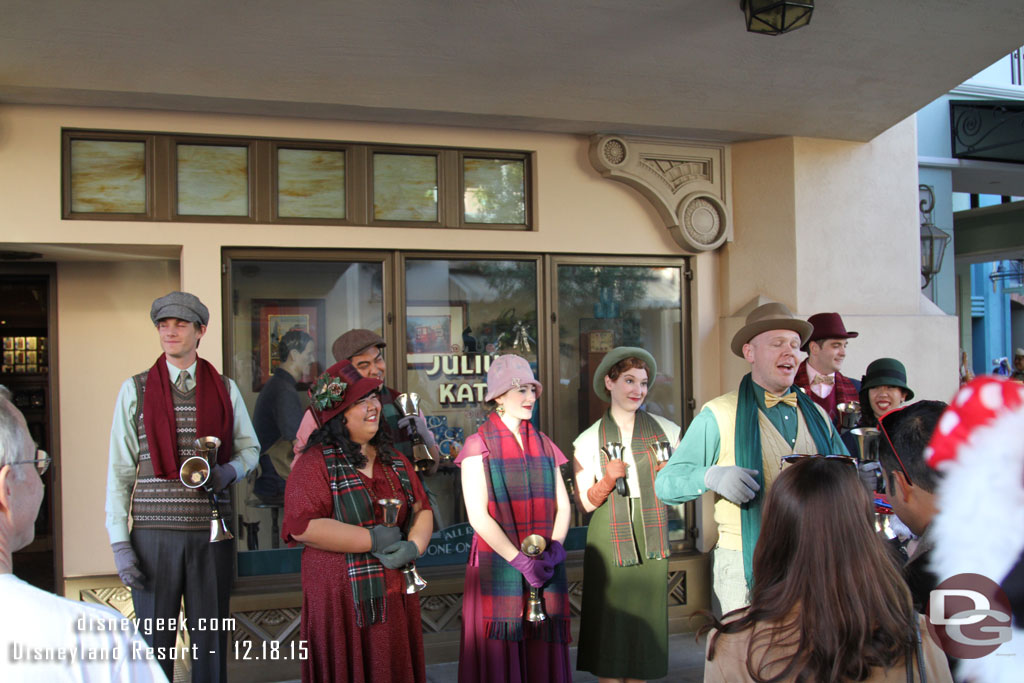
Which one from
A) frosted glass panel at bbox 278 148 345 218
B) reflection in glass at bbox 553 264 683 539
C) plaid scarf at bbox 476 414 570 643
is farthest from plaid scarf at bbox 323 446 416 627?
reflection in glass at bbox 553 264 683 539

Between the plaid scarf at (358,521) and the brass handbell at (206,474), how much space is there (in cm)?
67

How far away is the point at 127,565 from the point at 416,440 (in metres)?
1.51

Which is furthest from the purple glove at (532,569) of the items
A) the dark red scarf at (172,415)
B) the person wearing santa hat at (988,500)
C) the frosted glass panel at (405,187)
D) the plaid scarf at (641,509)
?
the person wearing santa hat at (988,500)

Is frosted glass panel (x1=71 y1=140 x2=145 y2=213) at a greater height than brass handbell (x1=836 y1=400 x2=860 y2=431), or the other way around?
frosted glass panel (x1=71 y1=140 x2=145 y2=213)

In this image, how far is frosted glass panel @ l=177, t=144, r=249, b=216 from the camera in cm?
488

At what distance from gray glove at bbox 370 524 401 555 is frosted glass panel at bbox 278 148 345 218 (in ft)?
8.30

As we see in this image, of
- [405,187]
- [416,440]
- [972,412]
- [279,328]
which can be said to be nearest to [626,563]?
[416,440]

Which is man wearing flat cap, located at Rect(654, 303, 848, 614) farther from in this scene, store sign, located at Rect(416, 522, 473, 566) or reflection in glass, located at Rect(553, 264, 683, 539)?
store sign, located at Rect(416, 522, 473, 566)

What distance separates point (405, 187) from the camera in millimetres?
5277

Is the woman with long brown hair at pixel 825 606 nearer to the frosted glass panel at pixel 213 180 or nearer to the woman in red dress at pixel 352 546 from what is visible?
the woman in red dress at pixel 352 546

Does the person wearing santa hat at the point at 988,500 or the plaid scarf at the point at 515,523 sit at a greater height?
the person wearing santa hat at the point at 988,500

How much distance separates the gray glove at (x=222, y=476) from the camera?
3.65 m

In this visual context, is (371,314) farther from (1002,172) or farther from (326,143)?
(1002,172)

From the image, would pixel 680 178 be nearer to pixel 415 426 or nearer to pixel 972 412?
pixel 415 426
